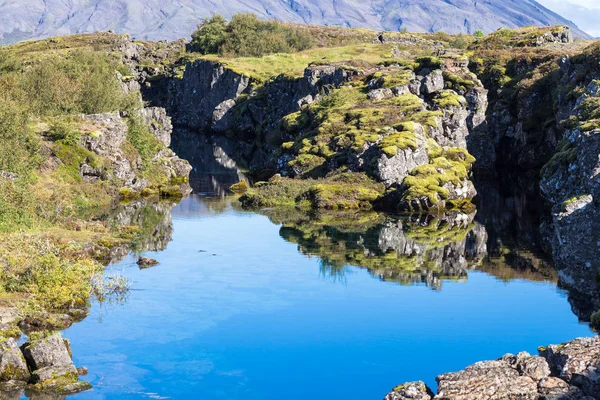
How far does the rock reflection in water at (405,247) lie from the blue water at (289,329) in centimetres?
179

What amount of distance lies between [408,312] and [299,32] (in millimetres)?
157518

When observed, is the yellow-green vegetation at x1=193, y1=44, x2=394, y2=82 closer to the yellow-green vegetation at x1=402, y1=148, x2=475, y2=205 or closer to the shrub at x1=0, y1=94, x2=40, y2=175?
the yellow-green vegetation at x1=402, y1=148, x2=475, y2=205

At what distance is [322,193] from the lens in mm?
73688

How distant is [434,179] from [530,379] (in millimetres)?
51531

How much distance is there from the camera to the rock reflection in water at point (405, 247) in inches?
1945

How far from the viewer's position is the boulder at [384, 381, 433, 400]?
23094 millimetres

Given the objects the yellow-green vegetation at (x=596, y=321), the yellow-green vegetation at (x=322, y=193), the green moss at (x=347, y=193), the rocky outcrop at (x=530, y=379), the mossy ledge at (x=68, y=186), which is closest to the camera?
the rocky outcrop at (x=530, y=379)

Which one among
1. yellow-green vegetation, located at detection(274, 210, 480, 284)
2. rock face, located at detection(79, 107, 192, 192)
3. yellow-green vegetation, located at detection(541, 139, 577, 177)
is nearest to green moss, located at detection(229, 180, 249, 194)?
rock face, located at detection(79, 107, 192, 192)

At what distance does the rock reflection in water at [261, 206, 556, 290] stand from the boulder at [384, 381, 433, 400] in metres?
22.0

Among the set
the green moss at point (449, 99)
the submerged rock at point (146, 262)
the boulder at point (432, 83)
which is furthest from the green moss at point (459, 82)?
the submerged rock at point (146, 262)

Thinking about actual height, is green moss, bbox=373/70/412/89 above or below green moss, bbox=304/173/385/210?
above

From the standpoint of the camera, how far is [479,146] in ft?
331

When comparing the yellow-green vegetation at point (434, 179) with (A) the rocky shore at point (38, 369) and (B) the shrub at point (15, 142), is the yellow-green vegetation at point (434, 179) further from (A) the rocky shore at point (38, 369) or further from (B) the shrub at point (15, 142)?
(A) the rocky shore at point (38, 369)

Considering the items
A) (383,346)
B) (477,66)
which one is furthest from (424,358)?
(477,66)
